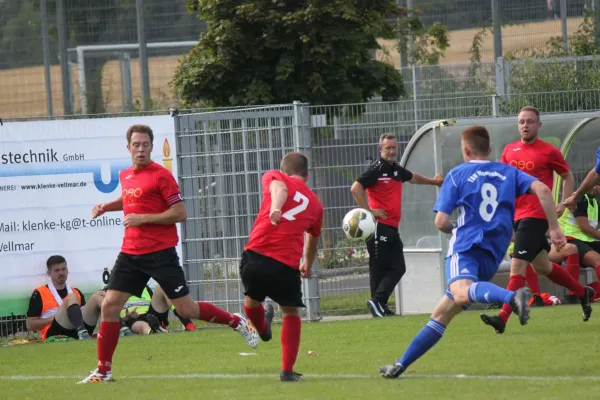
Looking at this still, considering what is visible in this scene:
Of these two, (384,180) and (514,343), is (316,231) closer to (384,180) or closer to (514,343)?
(514,343)

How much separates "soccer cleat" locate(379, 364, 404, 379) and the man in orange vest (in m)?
6.29

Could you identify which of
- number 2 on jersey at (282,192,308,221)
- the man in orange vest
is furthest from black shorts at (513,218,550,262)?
the man in orange vest

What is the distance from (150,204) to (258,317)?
1277mm

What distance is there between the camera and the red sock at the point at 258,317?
9.89 meters

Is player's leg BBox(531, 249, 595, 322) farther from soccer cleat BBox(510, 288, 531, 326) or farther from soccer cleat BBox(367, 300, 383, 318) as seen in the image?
soccer cleat BBox(510, 288, 531, 326)

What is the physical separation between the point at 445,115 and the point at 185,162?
426 centimetres

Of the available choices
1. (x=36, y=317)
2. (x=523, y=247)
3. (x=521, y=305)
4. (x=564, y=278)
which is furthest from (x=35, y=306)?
(x=521, y=305)

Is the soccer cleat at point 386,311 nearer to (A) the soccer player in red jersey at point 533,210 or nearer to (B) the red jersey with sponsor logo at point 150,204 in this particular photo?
(A) the soccer player in red jersey at point 533,210

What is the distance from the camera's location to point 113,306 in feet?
31.8

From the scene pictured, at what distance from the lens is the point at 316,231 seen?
9.45m

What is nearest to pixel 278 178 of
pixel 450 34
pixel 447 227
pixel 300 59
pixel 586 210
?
pixel 447 227

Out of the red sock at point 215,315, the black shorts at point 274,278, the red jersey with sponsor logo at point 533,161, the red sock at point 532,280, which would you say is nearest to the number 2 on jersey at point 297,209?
the black shorts at point 274,278

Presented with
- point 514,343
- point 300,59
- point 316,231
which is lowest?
point 514,343

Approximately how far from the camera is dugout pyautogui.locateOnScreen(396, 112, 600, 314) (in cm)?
1549
